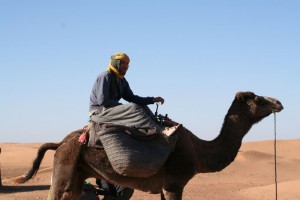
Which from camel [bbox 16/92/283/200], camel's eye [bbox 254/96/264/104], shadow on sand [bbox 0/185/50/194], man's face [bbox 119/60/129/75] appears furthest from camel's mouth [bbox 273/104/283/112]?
shadow on sand [bbox 0/185/50/194]

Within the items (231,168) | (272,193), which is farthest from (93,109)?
(231,168)

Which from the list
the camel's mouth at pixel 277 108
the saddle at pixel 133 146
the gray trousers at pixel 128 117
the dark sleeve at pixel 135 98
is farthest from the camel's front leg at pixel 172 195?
the camel's mouth at pixel 277 108

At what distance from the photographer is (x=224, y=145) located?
8312 mm

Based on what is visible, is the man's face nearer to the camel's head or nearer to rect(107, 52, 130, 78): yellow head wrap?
rect(107, 52, 130, 78): yellow head wrap

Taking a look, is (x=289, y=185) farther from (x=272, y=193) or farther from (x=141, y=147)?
(x=141, y=147)

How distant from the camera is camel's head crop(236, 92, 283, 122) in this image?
27.4ft

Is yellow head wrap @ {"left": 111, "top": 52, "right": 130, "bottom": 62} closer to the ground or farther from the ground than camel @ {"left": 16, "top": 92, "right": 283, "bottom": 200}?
farther from the ground

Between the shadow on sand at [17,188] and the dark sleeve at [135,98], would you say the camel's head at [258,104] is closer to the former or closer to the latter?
the dark sleeve at [135,98]

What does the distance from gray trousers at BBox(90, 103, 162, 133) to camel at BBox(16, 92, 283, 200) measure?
0.42 metres

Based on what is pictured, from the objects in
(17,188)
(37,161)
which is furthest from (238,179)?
(37,161)

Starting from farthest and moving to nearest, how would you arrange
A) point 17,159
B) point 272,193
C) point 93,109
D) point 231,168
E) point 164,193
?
1. point 17,159
2. point 231,168
3. point 272,193
4. point 93,109
5. point 164,193

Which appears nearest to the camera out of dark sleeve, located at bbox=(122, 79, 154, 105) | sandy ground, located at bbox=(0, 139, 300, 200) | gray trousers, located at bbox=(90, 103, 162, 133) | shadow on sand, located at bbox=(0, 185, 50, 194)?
gray trousers, located at bbox=(90, 103, 162, 133)

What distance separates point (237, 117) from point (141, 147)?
170cm

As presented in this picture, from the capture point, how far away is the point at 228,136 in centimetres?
838
